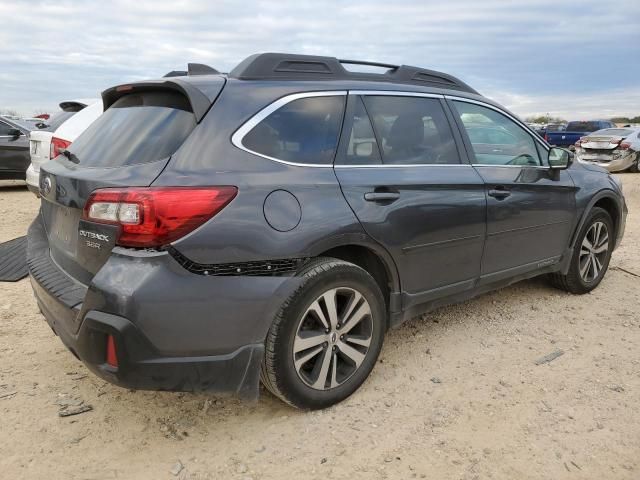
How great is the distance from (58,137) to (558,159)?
516 cm

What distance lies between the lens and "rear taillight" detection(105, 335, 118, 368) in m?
2.26

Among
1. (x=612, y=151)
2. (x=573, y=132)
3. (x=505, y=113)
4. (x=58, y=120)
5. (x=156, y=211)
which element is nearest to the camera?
(x=156, y=211)

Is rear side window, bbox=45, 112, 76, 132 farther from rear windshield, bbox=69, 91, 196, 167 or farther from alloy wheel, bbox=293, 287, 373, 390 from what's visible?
alloy wheel, bbox=293, 287, 373, 390

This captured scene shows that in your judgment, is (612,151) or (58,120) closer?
(58,120)

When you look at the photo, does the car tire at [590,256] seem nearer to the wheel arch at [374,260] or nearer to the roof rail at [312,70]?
the roof rail at [312,70]

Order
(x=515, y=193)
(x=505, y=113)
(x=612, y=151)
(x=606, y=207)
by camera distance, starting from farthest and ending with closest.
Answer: (x=612, y=151) → (x=606, y=207) → (x=505, y=113) → (x=515, y=193)

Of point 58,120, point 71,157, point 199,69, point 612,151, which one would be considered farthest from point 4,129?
point 612,151

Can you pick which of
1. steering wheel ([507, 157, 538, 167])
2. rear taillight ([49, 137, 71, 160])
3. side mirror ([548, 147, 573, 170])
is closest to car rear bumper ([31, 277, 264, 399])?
steering wheel ([507, 157, 538, 167])

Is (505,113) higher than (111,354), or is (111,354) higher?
(505,113)

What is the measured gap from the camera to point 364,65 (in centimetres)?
340

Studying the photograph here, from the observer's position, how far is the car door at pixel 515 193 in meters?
3.65

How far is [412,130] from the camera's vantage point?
3309mm

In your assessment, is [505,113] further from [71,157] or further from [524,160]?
[71,157]

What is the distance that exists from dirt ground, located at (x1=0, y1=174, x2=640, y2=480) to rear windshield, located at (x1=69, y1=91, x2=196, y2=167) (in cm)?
131
